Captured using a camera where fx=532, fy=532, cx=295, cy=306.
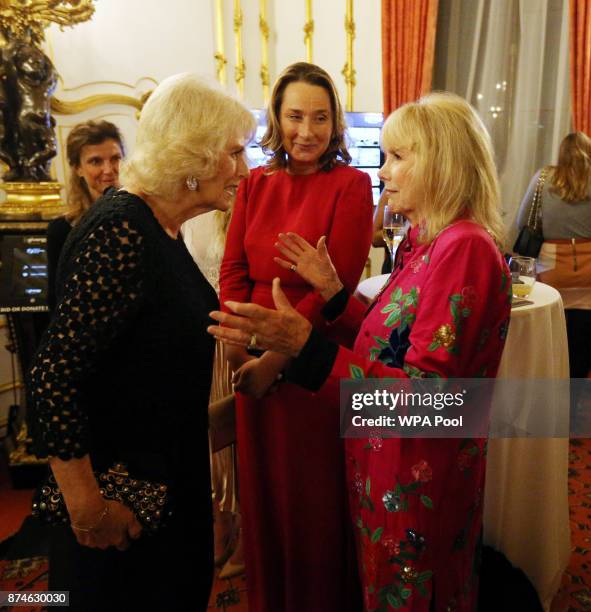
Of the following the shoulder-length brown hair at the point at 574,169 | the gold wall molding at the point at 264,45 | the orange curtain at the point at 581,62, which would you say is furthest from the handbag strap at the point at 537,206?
the gold wall molding at the point at 264,45

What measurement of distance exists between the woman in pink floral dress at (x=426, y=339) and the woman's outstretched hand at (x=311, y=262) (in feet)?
0.69

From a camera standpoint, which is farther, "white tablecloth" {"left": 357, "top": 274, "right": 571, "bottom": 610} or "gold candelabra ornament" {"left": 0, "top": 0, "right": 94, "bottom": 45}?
"gold candelabra ornament" {"left": 0, "top": 0, "right": 94, "bottom": 45}

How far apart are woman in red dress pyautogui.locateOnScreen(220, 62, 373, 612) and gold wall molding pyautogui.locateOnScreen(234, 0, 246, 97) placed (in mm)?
3195

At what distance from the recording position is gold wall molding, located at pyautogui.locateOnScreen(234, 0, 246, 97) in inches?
175

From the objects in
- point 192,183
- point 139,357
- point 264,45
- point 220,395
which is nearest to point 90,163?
point 220,395

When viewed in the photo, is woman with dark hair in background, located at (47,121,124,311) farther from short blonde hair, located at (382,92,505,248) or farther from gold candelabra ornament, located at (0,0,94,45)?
short blonde hair, located at (382,92,505,248)

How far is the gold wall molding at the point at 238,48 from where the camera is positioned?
4.45 meters

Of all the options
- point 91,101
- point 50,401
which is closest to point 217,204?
point 50,401

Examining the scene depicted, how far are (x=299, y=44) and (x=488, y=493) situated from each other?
4.07 meters

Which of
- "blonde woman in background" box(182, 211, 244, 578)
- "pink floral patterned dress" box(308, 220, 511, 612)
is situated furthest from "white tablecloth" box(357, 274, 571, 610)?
"blonde woman in background" box(182, 211, 244, 578)

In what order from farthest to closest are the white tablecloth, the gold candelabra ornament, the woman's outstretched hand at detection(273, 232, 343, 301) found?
the gold candelabra ornament
the white tablecloth
the woman's outstretched hand at detection(273, 232, 343, 301)

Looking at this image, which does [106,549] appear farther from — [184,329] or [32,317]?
[32,317]

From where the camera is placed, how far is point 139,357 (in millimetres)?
966

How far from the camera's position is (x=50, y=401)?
88 centimetres
